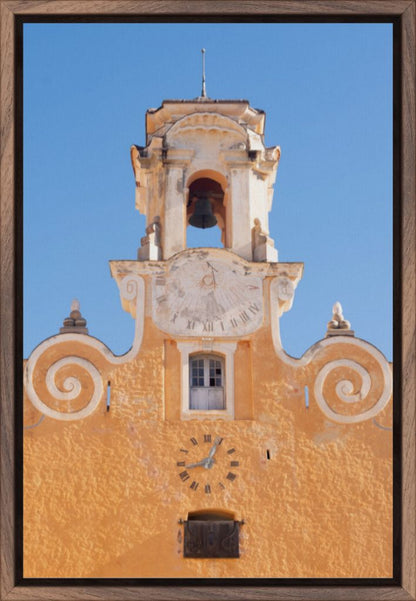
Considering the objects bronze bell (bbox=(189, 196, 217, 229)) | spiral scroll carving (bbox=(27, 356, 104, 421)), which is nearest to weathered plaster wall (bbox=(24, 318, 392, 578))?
spiral scroll carving (bbox=(27, 356, 104, 421))

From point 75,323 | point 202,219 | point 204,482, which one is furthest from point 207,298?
point 204,482

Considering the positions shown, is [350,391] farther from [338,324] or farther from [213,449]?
[213,449]

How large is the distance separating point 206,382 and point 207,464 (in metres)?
1.56

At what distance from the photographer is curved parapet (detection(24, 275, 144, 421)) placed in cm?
1775

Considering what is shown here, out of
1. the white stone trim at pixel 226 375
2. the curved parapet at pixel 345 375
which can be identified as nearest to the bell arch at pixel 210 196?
the white stone trim at pixel 226 375

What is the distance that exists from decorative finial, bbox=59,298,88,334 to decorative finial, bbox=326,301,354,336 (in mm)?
4051

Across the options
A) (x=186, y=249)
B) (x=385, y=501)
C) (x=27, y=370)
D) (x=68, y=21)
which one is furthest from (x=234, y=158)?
(x=68, y=21)

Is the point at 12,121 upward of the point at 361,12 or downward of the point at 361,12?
downward

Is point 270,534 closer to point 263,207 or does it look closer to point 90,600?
point 263,207

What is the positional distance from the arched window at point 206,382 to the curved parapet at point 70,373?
1024 mm

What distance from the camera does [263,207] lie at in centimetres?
2017

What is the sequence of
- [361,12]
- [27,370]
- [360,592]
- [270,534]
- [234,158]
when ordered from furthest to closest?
[234,158], [27,370], [270,534], [361,12], [360,592]

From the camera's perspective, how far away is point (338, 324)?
1862 cm

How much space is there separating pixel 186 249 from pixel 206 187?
2.85 metres
